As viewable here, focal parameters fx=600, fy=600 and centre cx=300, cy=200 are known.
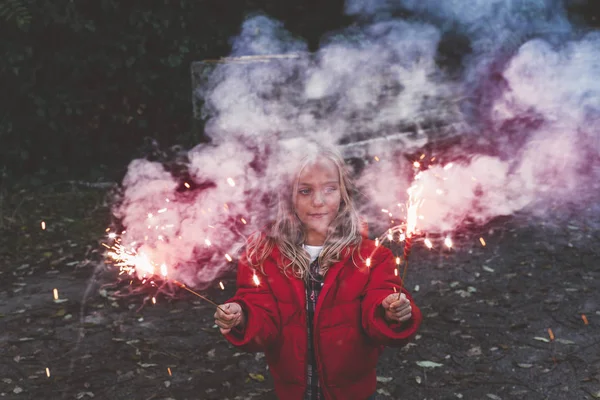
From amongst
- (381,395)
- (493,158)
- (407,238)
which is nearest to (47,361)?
(381,395)

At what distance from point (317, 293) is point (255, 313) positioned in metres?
0.31

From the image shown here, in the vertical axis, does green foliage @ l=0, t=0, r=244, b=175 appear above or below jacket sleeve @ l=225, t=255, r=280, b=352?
above

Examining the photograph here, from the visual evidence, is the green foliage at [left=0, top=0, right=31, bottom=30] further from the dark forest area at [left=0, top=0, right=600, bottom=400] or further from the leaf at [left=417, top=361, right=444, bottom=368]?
the leaf at [left=417, top=361, right=444, bottom=368]

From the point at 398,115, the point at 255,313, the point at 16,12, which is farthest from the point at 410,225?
the point at 16,12

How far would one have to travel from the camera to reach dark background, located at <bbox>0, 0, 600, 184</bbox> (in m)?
9.57

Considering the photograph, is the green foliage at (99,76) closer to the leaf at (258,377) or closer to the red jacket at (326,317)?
the leaf at (258,377)

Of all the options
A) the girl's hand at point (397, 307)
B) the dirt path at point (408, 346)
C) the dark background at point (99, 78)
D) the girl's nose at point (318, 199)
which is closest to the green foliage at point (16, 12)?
the dark background at point (99, 78)

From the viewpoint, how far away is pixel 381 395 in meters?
4.24

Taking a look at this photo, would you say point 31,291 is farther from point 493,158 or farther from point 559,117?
point 559,117

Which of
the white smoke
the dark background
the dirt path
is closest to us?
the dirt path

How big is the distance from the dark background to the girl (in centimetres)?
766

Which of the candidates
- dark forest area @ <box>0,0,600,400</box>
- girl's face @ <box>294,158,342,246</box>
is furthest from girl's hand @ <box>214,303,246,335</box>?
dark forest area @ <box>0,0,600,400</box>

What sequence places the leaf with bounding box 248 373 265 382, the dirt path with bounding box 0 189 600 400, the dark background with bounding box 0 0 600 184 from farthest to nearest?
the dark background with bounding box 0 0 600 184 < the leaf with bounding box 248 373 265 382 < the dirt path with bounding box 0 189 600 400

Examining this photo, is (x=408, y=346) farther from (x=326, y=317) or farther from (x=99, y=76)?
(x=99, y=76)
